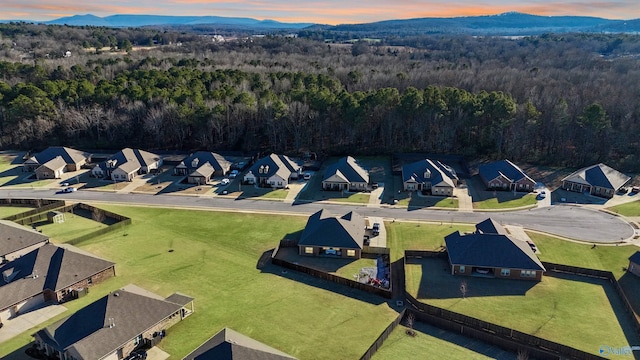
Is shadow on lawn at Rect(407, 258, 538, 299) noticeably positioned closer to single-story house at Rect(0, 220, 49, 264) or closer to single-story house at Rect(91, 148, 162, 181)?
single-story house at Rect(0, 220, 49, 264)

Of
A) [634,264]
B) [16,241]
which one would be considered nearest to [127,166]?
[16,241]

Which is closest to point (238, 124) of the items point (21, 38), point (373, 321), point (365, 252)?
point (365, 252)

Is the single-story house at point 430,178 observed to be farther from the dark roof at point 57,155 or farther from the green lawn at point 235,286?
the dark roof at point 57,155

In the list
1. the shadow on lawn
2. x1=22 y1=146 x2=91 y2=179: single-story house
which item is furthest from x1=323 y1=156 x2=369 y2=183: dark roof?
x1=22 y1=146 x2=91 y2=179: single-story house

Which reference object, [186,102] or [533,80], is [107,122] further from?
[533,80]

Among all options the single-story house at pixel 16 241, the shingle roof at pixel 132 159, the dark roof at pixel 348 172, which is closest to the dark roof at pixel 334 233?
the dark roof at pixel 348 172

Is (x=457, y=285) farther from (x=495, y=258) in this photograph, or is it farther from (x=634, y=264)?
(x=634, y=264)

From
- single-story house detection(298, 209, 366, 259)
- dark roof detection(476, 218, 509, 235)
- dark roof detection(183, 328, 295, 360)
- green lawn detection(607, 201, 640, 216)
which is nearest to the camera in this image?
dark roof detection(183, 328, 295, 360)
